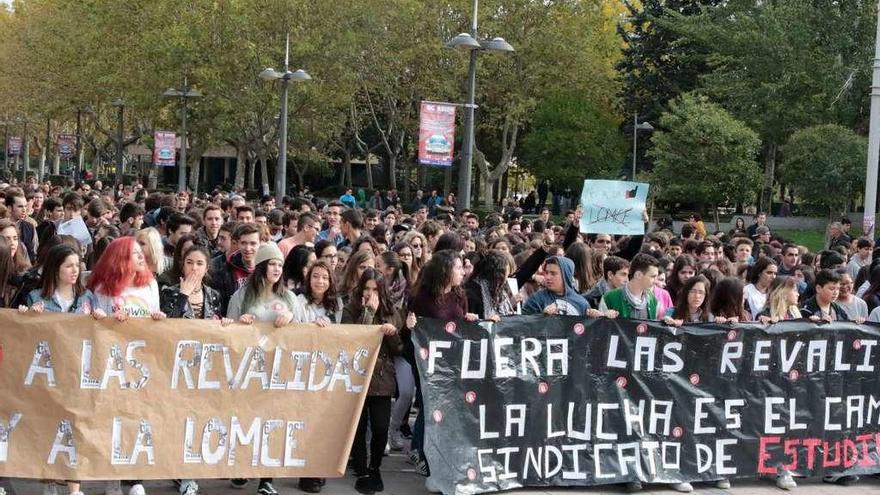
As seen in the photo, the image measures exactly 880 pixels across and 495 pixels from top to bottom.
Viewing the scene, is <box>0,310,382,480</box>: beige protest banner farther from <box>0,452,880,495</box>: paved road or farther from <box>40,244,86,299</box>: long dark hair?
<box>0,452,880,495</box>: paved road

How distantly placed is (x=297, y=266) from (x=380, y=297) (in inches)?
27.7

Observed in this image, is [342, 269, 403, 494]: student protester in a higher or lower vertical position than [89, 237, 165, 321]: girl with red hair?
lower

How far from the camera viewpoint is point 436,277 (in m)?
7.63

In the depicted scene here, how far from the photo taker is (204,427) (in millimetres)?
7047

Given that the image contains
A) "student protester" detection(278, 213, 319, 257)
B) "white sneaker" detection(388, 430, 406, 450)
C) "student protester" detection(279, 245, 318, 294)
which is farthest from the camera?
"student protester" detection(278, 213, 319, 257)

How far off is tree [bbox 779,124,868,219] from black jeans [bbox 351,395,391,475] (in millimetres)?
26113

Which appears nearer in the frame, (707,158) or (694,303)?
(694,303)

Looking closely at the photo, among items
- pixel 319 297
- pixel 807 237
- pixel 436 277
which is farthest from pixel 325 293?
pixel 807 237

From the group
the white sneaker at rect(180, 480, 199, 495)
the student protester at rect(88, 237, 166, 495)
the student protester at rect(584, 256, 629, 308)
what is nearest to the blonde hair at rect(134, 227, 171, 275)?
the student protester at rect(88, 237, 166, 495)

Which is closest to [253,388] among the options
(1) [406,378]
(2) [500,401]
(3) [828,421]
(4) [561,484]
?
(1) [406,378]

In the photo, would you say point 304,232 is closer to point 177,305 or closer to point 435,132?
point 177,305

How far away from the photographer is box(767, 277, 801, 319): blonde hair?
8.61 metres

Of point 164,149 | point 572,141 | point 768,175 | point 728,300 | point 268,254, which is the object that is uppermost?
point 572,141

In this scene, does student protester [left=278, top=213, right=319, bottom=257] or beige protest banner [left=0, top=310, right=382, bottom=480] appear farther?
student protester [left=278, top=213, right=319, bottom=257]
